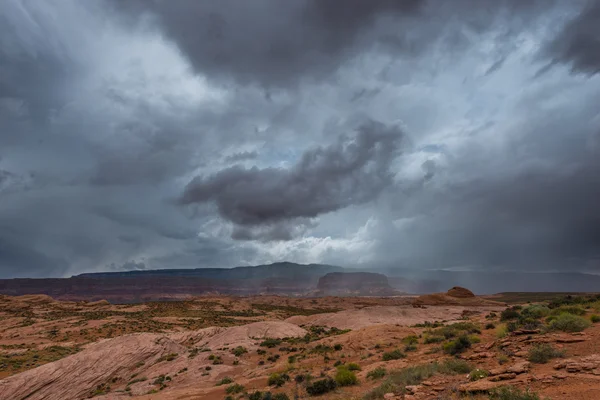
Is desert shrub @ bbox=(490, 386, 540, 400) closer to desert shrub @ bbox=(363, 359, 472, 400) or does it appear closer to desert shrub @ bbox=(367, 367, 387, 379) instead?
desert shrub @ bbox=(363, 359, 472, 400)

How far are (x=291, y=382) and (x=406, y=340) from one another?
9746 millimetres

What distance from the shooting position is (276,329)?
1647 inches

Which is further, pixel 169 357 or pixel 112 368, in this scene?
pixel 169 357

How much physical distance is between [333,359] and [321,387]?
25.3 feet

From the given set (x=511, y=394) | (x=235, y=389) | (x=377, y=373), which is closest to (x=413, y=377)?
(x=377, y=373)

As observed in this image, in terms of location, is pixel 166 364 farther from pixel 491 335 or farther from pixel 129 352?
pixel 491 335

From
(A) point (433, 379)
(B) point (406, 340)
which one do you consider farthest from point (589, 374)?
(B) point (406, 340)

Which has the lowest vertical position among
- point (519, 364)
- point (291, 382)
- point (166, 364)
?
point (166, 364)

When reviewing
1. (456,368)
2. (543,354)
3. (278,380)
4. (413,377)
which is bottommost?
(278,380)

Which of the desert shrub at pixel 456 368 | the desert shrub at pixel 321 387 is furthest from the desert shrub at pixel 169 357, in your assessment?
the desert shrub at pixel 456 368

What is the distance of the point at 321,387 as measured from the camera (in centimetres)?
1636

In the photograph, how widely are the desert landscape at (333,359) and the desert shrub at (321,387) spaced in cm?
5

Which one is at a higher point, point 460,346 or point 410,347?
point 460,346

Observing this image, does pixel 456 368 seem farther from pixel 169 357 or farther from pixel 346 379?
pixel 169 357
